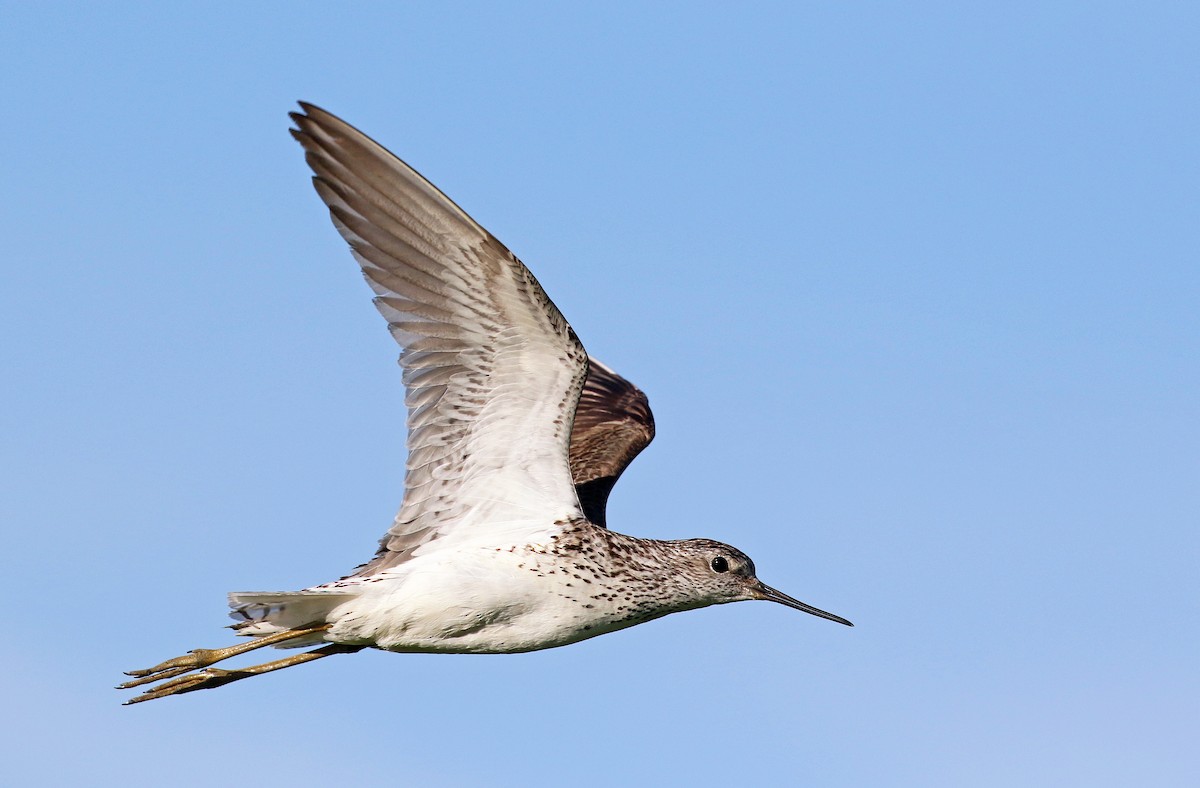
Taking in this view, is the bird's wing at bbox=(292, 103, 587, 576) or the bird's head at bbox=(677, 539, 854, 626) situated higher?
the bird's wing at bbox=(292, 103, 587, 576)

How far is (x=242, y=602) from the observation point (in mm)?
13328

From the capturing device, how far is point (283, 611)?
13.4 m

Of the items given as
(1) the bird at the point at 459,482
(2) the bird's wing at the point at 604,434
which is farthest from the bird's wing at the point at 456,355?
(2) the bird's wing at the point at 604,434

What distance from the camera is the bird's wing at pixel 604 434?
16.7 m

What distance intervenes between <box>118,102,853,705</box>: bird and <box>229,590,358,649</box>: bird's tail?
0.6 inches

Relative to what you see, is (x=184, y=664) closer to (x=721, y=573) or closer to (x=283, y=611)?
(x=283, y=611)

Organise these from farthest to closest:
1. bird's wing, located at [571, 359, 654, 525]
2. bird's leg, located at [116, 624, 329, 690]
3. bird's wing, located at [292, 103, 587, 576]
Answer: bird's wing, located at [571, 359, 654, 525], bird's leg, located at [116, 624, 329, 690], bird's wing, located at [292, 103, 587, 576]

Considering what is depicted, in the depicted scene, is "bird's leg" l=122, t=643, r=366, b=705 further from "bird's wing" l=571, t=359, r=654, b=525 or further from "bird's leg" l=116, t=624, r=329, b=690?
"bird's wing" l=571, t=359, r=654, b=525

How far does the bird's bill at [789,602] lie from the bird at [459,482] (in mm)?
884

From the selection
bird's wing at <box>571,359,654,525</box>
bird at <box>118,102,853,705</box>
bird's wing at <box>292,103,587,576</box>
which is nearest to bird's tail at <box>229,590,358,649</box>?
bird at <box>118,102,853,705</box>

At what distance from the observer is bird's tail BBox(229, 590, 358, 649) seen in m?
13.2

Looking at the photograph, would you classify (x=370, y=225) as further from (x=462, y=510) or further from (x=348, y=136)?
(x=462, y=510)

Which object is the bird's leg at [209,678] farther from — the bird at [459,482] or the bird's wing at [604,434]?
the bird's wing at [604,434]

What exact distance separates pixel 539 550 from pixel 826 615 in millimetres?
3059
